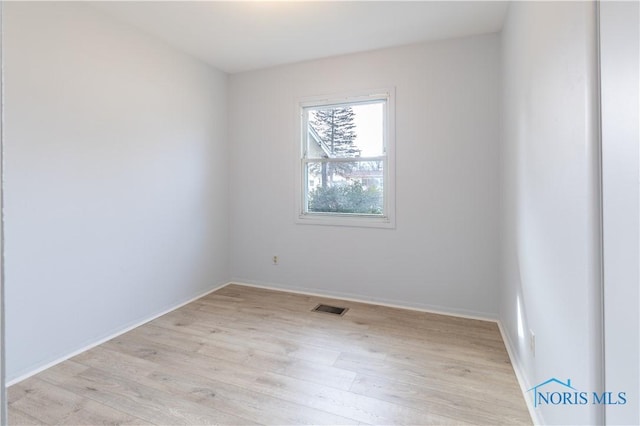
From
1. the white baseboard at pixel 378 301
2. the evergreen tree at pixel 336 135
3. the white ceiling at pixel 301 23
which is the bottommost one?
the white baseboard at pixel 378 301

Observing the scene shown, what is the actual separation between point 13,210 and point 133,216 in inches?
34.1

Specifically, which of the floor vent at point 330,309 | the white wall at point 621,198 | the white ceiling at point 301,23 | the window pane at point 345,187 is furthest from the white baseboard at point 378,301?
the white ceiling at point 301,23

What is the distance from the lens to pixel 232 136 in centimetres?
403

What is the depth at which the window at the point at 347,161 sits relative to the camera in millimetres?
3367

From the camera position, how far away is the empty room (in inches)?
46.9

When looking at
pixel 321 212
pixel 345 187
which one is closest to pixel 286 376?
pixel 321 212

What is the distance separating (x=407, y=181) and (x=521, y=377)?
188 centimetres

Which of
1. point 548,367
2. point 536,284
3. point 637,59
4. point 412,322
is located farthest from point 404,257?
point 637,59

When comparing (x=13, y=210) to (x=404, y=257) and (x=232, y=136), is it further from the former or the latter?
(x=404, y=257)

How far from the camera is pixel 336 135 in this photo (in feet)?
11.9

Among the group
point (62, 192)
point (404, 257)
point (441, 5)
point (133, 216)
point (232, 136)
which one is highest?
point (441, 5)

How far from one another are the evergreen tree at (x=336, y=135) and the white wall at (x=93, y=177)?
4.47 feet

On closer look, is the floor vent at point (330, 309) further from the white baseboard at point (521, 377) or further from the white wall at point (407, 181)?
the white baseboard at point (521, 377)

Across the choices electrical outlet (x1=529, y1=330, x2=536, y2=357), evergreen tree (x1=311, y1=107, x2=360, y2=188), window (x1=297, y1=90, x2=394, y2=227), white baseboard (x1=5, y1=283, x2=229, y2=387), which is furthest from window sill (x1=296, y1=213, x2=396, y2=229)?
electrical outlet (x1=529, y1=330, x2=536, y2=357)
